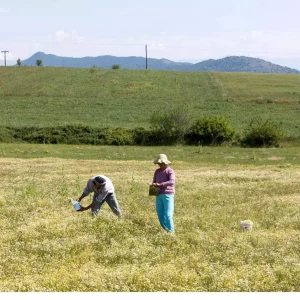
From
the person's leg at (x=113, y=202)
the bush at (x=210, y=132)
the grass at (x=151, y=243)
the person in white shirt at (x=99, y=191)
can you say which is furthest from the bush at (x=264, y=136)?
the person in white shirt at (x=99, y=191)

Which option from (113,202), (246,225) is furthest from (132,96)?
(246,225)

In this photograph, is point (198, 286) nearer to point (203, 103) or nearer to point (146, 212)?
point (146, 212)

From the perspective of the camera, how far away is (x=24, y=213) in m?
14.3

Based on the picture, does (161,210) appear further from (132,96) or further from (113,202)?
(132,96)

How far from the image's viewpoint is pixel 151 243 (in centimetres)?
1151

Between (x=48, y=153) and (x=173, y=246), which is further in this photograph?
(x=48, y=153)

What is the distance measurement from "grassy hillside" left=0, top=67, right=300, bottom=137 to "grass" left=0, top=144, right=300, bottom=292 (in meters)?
38.5

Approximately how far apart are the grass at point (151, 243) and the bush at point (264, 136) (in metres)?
28.4

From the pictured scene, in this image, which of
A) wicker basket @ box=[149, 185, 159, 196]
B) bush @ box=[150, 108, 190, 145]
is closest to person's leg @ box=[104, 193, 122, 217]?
wicker basket @ box=[149, 185, 159, 196]

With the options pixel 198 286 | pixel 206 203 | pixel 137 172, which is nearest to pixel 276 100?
pixel 137 172

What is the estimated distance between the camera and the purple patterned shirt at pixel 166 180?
12.9 m

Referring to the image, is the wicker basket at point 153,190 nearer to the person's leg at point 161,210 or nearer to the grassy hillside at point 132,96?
the person's leg at point 161,210

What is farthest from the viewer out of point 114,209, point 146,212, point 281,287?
point 146,212

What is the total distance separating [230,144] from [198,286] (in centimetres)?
4354
